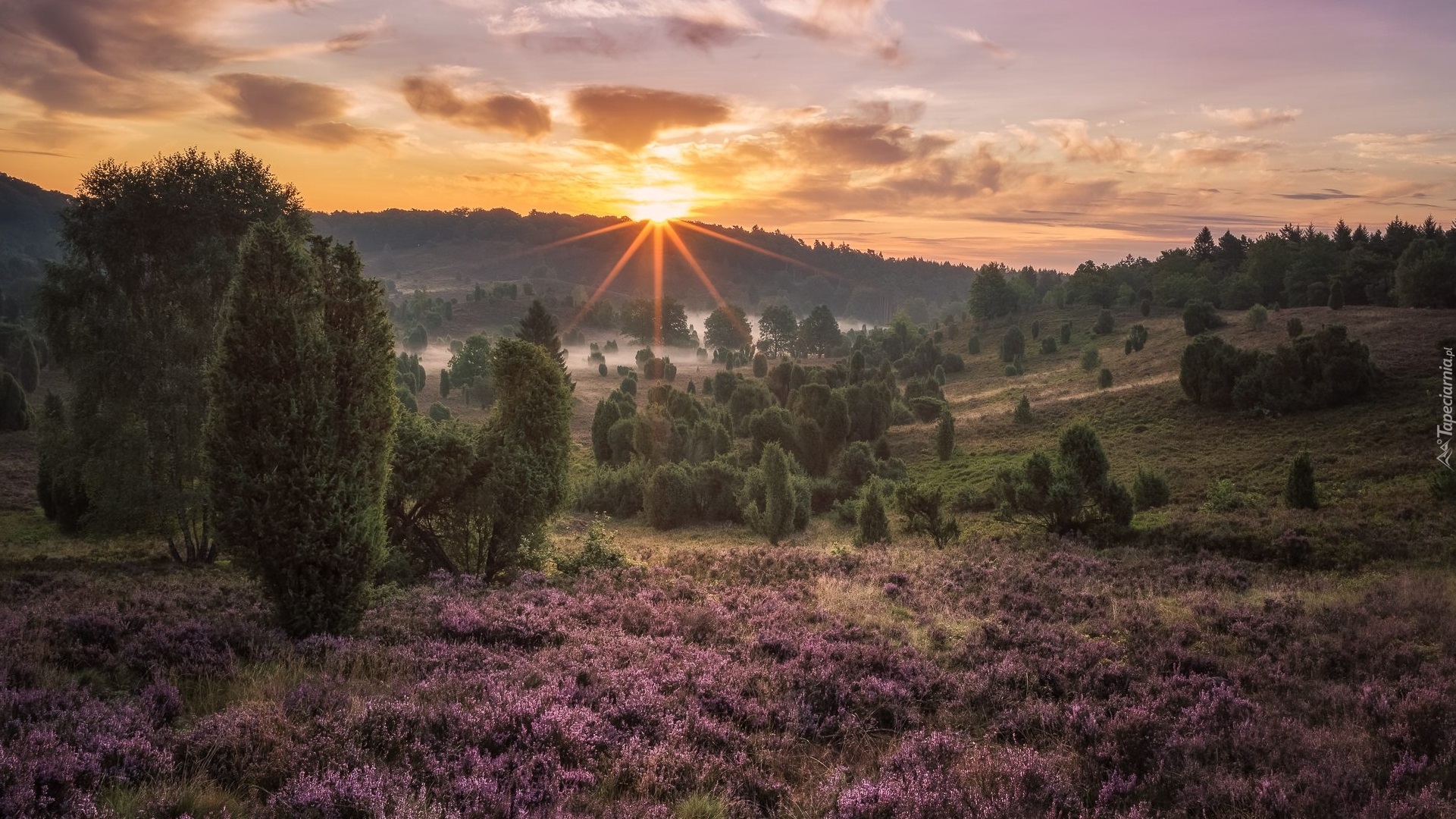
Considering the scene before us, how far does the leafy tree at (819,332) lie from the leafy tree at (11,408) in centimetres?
12600

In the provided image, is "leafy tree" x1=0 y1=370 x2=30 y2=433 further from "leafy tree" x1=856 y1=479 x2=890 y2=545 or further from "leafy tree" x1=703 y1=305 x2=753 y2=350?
"leafy tree" x1=703 y1=305 x2=753 y2=350

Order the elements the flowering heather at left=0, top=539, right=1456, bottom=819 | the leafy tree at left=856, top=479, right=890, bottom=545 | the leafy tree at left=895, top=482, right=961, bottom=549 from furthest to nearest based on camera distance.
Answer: the leafy tree at left=856, top=479, right=890, bottom=545 < the leafy tree at left=895, top=482, right=961, bottom=549 < the flowering heather at left=0, top=539, right=1456, bottom=819

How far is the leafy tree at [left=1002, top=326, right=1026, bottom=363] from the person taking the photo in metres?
103

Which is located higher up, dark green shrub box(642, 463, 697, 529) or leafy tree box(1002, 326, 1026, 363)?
leafy tree box(1002, 326, 1026, 363)

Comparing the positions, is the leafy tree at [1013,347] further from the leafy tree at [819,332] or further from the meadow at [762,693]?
the meadow at [762,693]

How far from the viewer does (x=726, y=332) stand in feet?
571

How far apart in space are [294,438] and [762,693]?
7.74 metres

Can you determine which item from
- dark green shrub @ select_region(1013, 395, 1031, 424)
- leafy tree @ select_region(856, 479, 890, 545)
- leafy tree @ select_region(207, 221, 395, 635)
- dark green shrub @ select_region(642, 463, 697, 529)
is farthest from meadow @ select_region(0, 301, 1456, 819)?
dark green shrub @ select_region(1013, 395, 1031, 424)

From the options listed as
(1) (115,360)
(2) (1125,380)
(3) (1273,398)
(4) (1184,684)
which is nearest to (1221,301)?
(2) (1125,380)

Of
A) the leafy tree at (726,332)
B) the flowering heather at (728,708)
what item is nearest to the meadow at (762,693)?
the flowering heather at (728,708)

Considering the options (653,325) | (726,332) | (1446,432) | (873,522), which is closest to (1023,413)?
(1446,432)

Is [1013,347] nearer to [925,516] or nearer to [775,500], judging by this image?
[775,500]

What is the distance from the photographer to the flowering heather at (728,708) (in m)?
6.13

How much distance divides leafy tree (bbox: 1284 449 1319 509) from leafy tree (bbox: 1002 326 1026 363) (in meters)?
75.5
